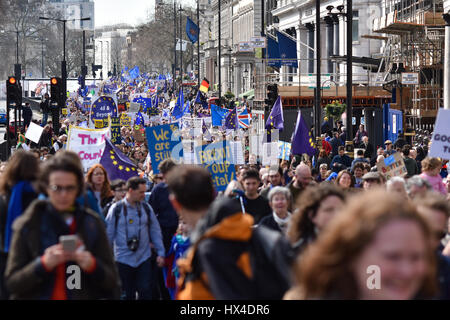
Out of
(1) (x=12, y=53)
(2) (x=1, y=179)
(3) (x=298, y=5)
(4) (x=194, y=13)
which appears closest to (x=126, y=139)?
(2) (x=1, y=179)

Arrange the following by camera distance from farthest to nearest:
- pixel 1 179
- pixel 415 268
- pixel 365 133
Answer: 1. pixel 365 133
2. pixel 1 179
3. pixel 415 268

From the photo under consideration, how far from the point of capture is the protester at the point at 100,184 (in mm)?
10117

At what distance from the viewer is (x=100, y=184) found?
33.3 feet

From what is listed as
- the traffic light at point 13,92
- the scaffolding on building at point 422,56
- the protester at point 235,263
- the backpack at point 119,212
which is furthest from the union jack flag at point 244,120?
the protester at point 235,263

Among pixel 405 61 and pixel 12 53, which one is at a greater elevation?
pixel 12 53

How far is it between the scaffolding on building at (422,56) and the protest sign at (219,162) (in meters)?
20.5

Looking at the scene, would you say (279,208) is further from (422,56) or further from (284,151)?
(422,56)

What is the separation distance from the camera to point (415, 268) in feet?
10.6

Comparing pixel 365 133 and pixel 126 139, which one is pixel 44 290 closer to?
pixel 126 139

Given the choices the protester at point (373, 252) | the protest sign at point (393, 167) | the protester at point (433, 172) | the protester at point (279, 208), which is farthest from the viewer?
the protest sign at point (393, 167)

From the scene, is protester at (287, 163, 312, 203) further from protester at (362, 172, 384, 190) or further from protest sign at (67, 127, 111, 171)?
protest sign at (67, 127, 111, 171)

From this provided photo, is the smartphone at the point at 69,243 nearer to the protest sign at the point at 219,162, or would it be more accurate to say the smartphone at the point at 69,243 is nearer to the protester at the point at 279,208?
the protester at the point at 279,208

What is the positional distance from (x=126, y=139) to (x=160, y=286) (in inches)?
720

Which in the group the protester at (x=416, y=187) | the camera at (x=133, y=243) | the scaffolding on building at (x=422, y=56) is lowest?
the camera at (x=133, y=243)
